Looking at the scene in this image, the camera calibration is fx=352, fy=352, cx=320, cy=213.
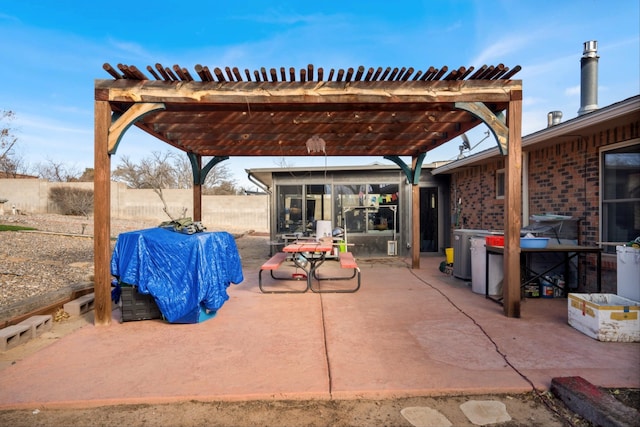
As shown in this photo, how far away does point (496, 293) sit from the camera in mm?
5562

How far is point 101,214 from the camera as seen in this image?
432 cm

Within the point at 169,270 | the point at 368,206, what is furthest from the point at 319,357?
the point at 368,206

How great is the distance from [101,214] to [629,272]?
6291 mm

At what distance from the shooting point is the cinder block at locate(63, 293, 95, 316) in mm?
4715

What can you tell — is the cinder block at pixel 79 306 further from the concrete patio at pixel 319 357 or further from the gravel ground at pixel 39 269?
the concrete patio at pixel 319 357

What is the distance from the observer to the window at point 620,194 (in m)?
4.80

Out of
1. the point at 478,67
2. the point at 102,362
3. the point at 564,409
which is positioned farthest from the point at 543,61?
the point at 102,362

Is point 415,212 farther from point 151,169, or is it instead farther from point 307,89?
point 151,169

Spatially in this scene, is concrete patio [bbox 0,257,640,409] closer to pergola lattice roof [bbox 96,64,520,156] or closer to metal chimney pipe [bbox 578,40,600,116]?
pergola lattice roof [bbox 96,64,520,156]

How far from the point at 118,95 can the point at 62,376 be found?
10.5ft

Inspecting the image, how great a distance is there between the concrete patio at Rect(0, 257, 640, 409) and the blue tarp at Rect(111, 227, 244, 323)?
0.93 ft

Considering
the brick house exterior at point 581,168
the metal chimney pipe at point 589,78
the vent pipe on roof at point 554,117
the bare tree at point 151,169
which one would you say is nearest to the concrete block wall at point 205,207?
the bare tree at point 151,169

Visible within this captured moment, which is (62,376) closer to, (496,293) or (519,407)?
(519,407)

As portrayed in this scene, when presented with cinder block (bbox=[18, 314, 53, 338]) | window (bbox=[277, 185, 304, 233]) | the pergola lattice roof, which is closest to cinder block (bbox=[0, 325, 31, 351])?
cinder block (bbox=[18, 314, 53, 338])
